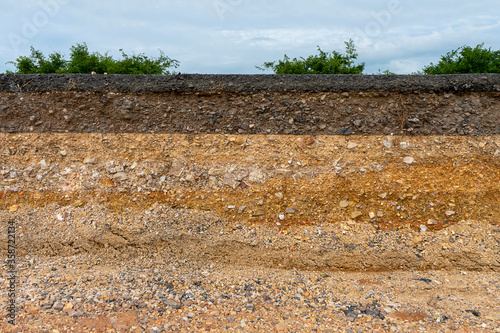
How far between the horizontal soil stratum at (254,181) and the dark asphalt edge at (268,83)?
0.02 metres

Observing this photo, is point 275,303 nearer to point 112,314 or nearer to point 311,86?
point 112,314

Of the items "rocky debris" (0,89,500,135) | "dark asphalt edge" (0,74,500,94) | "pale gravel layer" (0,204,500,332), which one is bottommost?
"pale gravel layer" (0,204,500,332)

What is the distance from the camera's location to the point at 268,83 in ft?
14.8

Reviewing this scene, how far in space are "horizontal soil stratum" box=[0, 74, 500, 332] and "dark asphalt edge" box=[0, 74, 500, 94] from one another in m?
0.02

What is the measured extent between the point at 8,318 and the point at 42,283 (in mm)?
545

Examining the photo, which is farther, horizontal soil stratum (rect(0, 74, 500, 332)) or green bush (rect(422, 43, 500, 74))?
green bush (rect(422, 43, 500, 74))

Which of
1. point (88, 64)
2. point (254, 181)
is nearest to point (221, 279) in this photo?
point (254, 181)

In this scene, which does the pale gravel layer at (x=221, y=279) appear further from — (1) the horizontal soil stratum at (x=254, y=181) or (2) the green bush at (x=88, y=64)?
(2) the green bush at (x=88, y=64)

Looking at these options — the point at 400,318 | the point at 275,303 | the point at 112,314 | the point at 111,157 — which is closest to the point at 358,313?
the point at 400,318

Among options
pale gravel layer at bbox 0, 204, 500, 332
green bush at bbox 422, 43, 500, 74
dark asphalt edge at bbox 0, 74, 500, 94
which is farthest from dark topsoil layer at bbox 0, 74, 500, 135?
green bush at bbox 422, 43, 500, 74

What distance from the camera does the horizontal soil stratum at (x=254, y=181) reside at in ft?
13.0

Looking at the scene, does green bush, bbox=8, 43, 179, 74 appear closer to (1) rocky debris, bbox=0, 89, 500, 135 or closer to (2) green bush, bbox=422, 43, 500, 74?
(1) rocky debris, bbox=0, 89, 500, 135

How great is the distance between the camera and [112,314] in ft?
10.3

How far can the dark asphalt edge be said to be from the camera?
175 inches
